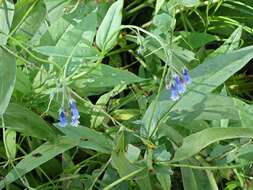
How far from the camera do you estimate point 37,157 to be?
96 cm

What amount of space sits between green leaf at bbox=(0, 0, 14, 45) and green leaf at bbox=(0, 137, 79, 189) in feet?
0.59

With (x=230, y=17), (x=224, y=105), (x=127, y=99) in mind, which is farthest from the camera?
(x=230, y=17)

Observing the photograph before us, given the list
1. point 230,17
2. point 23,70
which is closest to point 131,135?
point 23,70

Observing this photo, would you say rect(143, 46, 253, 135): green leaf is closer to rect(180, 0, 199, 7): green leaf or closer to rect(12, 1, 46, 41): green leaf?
rect(180, 0, 199, 7): green leaf

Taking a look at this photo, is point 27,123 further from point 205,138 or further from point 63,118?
point 205,138

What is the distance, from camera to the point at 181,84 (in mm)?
867

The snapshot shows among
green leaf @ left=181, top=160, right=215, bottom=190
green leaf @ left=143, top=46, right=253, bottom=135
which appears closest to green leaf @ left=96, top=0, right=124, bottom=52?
green leaf @ left=143, top=46, right=253, bottom=135

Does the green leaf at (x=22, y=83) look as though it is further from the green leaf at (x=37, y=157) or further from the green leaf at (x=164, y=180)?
the green leaf at (x=164, y=180)

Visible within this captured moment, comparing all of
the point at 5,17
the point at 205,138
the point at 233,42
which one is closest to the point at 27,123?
the point at 5,17

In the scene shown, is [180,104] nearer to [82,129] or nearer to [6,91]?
[82,129]

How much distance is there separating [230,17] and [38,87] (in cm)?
46

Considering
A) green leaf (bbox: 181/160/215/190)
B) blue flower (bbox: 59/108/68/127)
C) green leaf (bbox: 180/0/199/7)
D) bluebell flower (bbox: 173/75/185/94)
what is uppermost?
green leaf (bbox: 180/0/199/7)

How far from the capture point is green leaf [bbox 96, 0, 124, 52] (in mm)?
941

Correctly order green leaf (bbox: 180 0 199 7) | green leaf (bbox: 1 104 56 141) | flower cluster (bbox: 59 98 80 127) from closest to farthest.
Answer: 1. flower cluster (bbox: 59 98 80 127)
2. green leaf (bbox: 1 104 56 141)
3. green leaf (bbox: 180 0 199 7)
